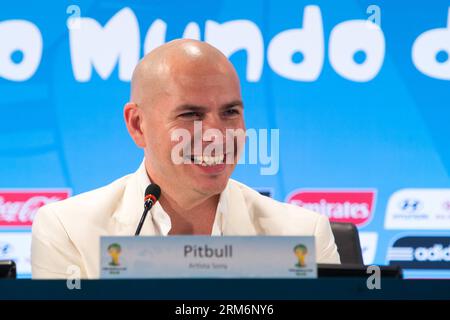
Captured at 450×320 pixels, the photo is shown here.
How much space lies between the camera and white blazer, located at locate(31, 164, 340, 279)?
2195mm

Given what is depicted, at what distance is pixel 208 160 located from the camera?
7.28ft

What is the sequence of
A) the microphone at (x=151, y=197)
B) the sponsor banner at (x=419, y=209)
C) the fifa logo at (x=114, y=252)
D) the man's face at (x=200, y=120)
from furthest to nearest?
1. the sponsor banner at (x=419, y=209)
2. the man's face at (x=200, y=120)
3. the microphone at (x=151, y=197)
4. the fifa logo at (x=114, y=252)

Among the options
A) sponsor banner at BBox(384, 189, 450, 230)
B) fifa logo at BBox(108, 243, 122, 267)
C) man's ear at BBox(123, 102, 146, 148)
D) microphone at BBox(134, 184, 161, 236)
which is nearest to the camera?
fifa logo at BBox(108, 243, 122, 267)

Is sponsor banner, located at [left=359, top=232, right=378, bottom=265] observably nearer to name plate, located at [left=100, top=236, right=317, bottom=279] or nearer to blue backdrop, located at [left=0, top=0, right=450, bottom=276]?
blue backdrop, located at [left=0, top=0, right=450, bottom=276]

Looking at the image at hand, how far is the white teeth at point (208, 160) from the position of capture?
221cm

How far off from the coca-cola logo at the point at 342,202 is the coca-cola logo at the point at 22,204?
139 centimetres

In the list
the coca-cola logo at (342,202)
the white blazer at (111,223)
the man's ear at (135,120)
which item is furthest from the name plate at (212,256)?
the coca-cola logo at (342,202)

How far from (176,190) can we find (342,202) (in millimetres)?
2275

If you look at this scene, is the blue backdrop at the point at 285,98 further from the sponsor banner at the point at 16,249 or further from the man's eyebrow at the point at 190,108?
the man's eyebrow at the point at 190,108

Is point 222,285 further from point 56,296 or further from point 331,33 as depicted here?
point 331,33

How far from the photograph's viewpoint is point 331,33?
4.37 m

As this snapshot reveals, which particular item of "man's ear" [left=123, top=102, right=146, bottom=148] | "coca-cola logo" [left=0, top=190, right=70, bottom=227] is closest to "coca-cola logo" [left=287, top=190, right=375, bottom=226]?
"coca-cola logo" [left=0, top=190, right=70, bottom=227]

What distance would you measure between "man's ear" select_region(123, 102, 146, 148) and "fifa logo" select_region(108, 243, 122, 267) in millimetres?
884

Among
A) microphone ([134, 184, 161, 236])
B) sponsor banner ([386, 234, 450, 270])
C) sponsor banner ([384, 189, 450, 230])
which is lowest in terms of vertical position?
microphone ([134, 184, 161, 236])
